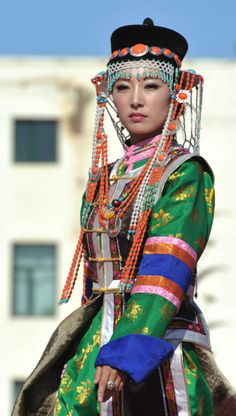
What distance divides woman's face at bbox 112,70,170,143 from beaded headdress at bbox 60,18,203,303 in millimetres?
23

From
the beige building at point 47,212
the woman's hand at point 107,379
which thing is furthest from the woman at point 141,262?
the beige building at point 47,212

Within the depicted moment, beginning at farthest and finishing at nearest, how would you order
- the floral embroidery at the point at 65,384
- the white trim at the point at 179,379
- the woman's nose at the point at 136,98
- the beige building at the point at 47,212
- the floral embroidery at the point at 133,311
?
the beige building at the point at 47,212 → the woman's nose at the point at 136,98 → the floral embroidery at the point at 65,384 → the white trim at the point at 179,379 → the floral embroidery at the point at 133,311

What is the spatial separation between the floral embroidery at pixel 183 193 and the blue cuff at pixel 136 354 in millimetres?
543

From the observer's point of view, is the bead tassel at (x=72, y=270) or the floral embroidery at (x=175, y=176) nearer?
the floral embroidery at (x=175, y=176)

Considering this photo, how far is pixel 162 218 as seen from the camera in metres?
4.70

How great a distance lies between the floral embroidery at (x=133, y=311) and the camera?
454 cm

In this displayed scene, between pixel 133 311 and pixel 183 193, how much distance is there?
0.48 metres

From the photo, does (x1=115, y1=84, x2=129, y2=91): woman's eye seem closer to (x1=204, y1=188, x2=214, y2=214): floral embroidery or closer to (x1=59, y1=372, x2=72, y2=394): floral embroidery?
(x1=204, y1=188, x2=214, y2=214): floral embroidery

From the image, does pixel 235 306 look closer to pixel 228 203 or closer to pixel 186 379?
pixel 228 203

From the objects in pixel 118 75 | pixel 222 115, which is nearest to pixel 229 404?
pixel 118 75

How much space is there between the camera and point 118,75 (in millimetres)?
5004

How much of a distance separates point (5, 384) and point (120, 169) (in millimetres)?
18313

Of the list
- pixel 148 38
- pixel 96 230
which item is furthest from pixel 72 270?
pixel 148 38

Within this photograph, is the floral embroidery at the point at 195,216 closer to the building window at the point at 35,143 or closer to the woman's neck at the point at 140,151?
the woman's neck at the point at 140,151
